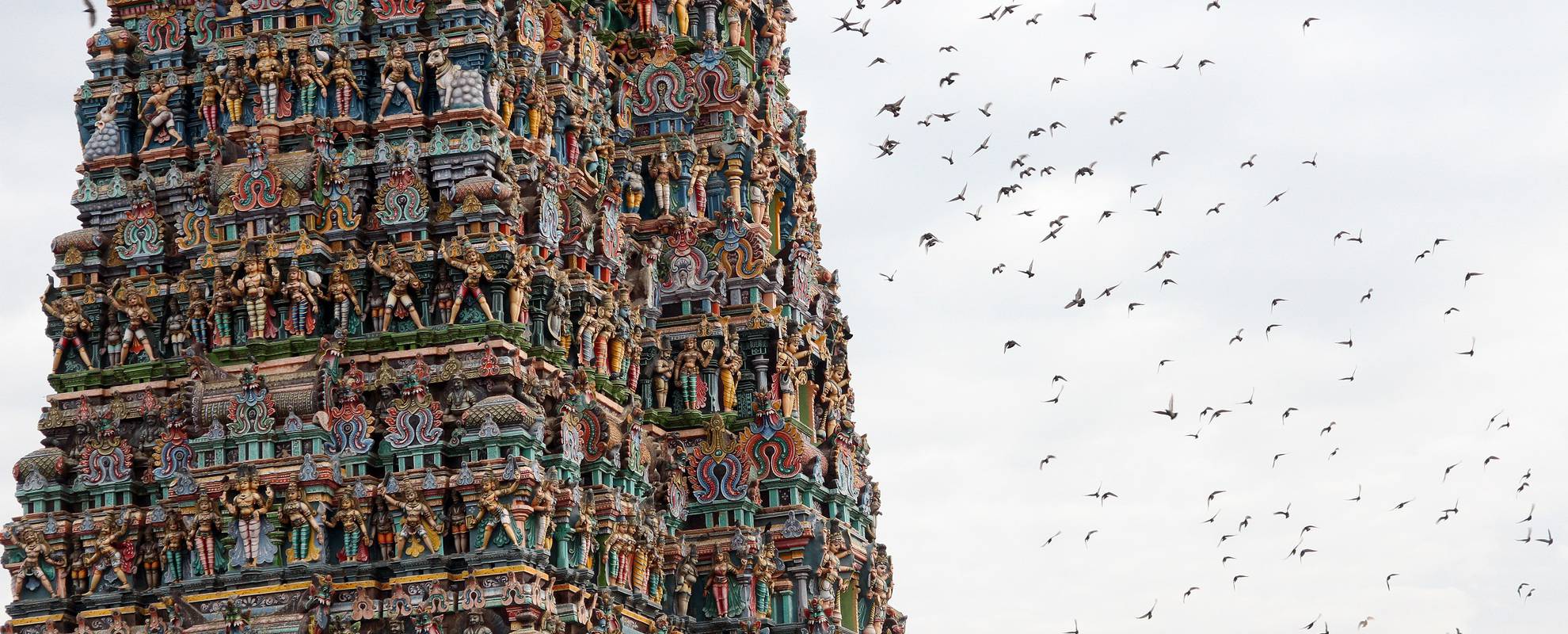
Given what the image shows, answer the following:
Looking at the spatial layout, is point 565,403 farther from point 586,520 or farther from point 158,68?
point 158,68

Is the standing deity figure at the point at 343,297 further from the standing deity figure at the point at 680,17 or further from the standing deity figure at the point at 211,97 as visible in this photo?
the standing deity figure at the point at 680,17

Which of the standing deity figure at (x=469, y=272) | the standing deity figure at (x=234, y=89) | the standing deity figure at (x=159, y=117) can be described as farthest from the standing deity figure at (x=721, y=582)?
the standing deity figure at (x=159, y=117)

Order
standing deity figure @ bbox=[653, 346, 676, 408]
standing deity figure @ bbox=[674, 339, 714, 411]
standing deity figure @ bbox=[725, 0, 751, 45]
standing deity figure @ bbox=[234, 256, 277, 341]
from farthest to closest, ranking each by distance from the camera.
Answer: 1. standing deity figure @ bbox=[725, 0, 751, 45]
2. standing deity figure @ bbox=[674, 339, 714, 411]
3. standing deity figure @ bbox=[653, 346, 676, 408]
4. standing deity figure @ bbox=[234, 256, 277, 341]

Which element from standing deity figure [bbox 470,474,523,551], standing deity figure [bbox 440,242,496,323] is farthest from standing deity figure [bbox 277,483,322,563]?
standing deity figure [bbox 440,242,496,323]

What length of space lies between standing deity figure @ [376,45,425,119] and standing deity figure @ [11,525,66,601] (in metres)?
7.40

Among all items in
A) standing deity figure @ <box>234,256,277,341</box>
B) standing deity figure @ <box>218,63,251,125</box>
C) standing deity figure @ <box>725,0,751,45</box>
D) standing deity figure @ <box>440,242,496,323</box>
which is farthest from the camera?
standing deity figure @ <box>725,0,751,45</box>

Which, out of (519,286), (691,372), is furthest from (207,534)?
(691,372)

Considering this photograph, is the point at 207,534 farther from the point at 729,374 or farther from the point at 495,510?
the point at 729,374

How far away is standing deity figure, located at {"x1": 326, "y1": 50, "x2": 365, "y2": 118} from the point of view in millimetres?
41531

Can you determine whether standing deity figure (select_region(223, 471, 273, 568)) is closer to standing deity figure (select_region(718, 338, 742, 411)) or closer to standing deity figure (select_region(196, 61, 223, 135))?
standing deity figure (select_region(196, 61, 223, 135))

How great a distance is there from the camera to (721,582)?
148ft

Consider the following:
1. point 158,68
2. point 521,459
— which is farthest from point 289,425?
point 158,68

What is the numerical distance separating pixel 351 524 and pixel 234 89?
6742 millimetres

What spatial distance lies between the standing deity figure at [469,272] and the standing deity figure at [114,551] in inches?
207
